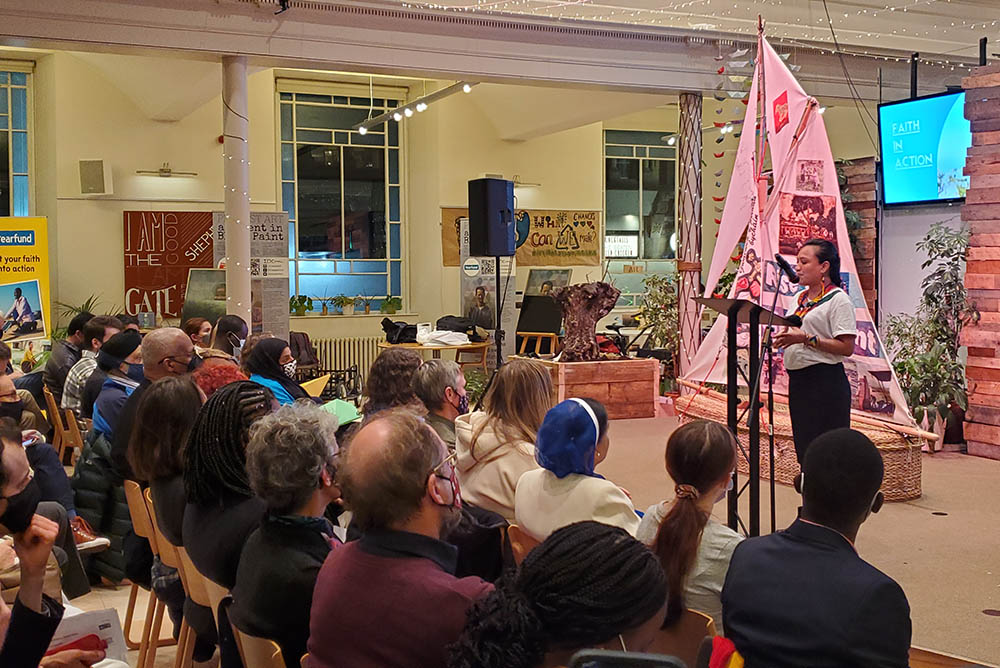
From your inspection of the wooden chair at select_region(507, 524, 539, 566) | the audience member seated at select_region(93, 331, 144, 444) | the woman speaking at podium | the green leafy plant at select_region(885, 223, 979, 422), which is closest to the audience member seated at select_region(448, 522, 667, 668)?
the wooden chair at select_region(507, 524, 539, 566)

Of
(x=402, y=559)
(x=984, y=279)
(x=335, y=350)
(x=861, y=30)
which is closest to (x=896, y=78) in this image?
(x=861, y=30)

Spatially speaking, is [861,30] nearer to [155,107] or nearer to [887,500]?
[887,500]

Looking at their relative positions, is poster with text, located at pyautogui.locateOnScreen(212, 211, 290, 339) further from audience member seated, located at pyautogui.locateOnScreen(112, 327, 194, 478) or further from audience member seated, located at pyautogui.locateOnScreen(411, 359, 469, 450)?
audience member seated, located at pyautogui.locateOnScreen(411, 359, 469, 450)

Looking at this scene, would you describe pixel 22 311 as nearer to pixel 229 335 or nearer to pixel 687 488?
pixel 229 335

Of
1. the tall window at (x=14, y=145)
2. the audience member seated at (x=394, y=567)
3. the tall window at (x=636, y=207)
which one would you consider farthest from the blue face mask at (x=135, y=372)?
the tall window at (x=636, y=207)

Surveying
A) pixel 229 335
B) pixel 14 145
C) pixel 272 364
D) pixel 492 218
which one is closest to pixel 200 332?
pixel 229 335

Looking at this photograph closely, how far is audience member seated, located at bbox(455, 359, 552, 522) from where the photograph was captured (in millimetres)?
3191

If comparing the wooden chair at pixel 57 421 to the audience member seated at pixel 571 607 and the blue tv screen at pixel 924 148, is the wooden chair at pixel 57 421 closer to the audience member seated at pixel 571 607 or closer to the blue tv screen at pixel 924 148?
the audience member seated at pixel 571 607

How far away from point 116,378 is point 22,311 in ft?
15.7

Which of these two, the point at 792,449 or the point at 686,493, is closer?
the point at 686,493

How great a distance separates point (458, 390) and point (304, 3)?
17.2 ft

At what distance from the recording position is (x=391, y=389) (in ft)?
12.7

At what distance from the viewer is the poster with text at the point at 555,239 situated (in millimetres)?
13961

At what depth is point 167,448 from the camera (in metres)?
2.91
